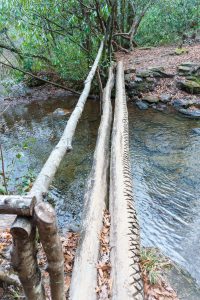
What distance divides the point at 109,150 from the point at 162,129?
116 inches

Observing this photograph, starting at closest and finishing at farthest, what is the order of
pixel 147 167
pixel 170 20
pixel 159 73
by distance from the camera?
pixel 147 167 < pixel 159 73 < pixel 170 20

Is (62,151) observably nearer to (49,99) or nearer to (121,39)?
(49,99)

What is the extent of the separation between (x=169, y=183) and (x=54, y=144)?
11.3ft

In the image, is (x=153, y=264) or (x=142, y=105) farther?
(x=142, y=105)

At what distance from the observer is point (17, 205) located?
4.58ft

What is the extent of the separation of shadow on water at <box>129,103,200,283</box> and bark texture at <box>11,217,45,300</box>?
7.99ft

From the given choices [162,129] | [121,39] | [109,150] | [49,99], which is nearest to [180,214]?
[109,150]

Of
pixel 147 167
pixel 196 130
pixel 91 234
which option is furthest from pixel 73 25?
A: pixel 91 234

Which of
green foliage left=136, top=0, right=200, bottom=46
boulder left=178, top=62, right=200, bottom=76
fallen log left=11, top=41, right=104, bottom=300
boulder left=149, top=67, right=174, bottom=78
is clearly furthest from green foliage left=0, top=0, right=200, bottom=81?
fallen log left=11, top=41, right=104, bottom=300

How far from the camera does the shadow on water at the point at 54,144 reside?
5.04 m

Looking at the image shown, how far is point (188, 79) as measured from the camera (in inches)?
402

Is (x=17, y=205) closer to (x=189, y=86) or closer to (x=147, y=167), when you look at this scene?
(x=147, y=167)

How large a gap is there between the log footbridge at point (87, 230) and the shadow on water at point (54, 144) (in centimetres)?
94

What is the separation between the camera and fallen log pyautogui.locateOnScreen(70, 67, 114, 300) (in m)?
2.26
